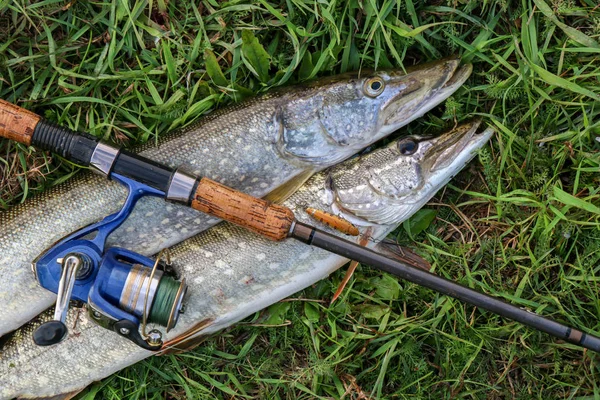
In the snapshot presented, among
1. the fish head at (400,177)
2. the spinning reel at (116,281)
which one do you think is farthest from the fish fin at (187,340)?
the fish head at (400,177)

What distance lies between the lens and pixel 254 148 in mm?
2688

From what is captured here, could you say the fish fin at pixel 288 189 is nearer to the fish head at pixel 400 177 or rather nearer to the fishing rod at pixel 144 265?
the fish head at pixel 400 177

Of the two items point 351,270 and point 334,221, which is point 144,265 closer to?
→ point 334,221

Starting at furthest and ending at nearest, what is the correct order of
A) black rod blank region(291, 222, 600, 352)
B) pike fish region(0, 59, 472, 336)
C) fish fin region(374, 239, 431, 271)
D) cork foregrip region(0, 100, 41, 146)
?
fish fin region(374, 239, 431, 271)
pike fish region(0, 59, 472, 336)
cork foregrip region(0, 100, 41, 146)
black rod blank region(291, 222, 600, 352)

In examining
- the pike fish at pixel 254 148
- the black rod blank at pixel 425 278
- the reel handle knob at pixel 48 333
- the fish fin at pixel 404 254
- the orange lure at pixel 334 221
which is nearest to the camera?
the reel handle knob at pixel 48 333

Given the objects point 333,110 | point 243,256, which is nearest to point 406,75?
point 333,110

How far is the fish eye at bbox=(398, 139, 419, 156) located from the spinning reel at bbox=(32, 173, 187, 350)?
119cm

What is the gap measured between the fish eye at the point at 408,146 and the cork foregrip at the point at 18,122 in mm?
1679

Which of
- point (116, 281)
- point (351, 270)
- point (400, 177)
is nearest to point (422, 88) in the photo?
point (400, 177)

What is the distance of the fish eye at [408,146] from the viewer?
2.71 metres

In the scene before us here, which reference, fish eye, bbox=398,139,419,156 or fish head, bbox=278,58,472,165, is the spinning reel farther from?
fish eye, bbox=398,139,419,156

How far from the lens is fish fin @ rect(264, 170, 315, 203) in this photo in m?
2.70

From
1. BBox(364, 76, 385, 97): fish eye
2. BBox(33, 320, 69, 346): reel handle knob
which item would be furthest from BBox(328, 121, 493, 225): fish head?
BBox(33, 320, 69, 346): reel handle knob

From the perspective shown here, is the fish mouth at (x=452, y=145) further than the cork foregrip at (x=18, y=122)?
Yes
